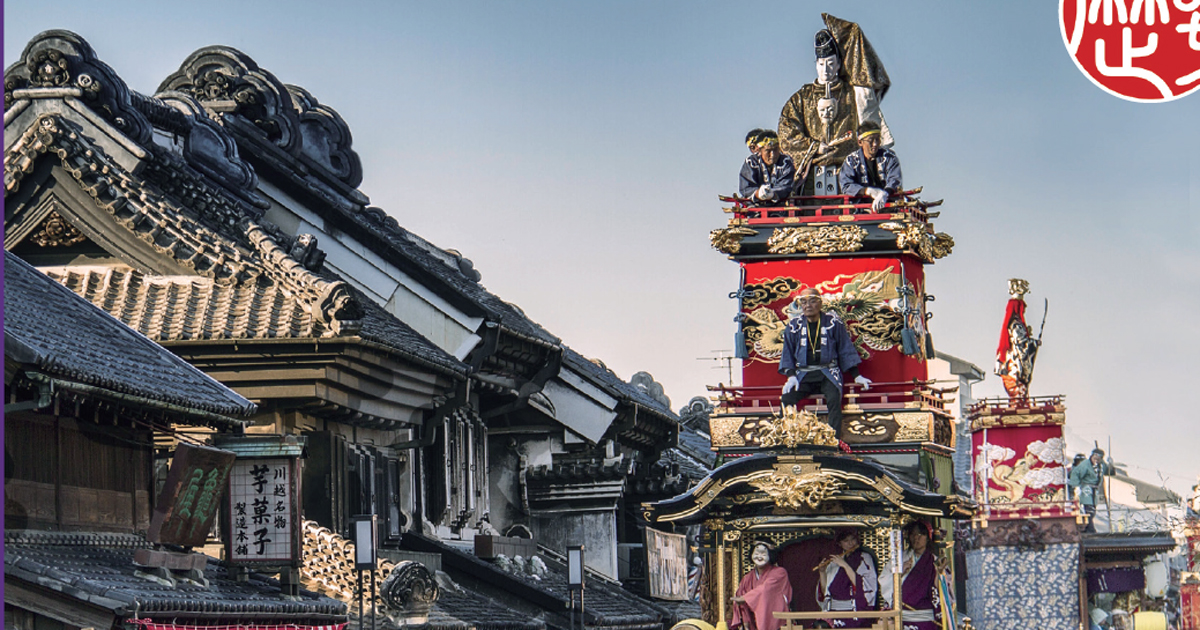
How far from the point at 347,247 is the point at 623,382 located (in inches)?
497

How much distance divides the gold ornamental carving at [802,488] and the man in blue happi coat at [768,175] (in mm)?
6054

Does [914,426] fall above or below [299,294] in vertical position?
below

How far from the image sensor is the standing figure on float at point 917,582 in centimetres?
2392

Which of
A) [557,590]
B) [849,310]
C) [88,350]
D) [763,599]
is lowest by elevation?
[763,599]

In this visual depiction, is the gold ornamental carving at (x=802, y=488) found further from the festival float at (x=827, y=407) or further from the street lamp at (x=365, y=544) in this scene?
the street lamp at (x=365, y=544)

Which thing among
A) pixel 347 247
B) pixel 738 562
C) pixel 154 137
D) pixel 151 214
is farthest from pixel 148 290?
pixel 738 562

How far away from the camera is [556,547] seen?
32812 mm

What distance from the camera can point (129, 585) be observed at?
52.2 ft

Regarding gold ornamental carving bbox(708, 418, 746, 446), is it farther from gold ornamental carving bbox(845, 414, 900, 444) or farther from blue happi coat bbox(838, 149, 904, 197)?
blue happi coat bbox(838, 149, 904, 197)

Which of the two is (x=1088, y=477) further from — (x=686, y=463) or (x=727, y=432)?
(x=727, y=432)

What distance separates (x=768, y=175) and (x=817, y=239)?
1520 mm

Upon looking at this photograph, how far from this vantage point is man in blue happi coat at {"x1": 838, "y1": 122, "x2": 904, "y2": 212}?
91.4ft

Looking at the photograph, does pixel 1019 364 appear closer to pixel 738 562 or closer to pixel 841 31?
pixel 841 31

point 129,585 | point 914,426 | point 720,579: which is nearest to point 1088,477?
point 914,426
